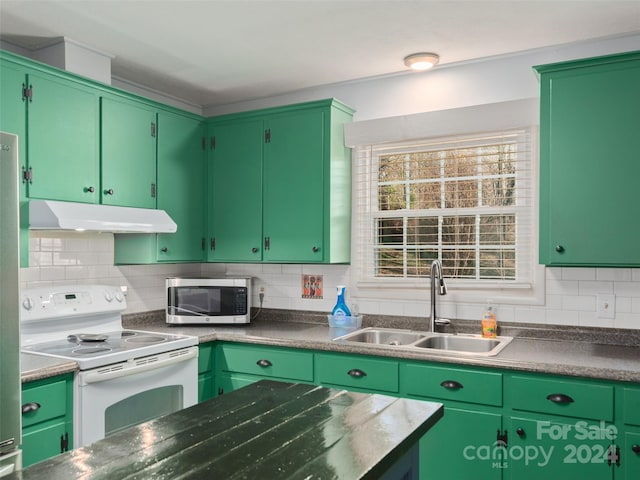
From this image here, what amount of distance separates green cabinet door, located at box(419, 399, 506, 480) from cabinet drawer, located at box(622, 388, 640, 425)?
0.52 meters

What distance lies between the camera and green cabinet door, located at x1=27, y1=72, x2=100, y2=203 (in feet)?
8.92

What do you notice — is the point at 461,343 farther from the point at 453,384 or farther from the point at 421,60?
the point at 421,60

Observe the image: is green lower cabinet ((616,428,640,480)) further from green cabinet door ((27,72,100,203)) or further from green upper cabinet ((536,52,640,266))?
green cabinet door ((27,72,100,203))

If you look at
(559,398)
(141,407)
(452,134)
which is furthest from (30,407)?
(452,134)

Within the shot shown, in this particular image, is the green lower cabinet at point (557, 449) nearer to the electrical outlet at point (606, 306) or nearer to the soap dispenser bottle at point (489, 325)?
the soap dispenser bottle at point (489, 325)

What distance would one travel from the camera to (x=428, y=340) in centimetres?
316

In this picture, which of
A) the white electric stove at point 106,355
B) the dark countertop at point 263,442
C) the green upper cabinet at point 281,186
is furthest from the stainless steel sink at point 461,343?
the dark countertop at point 263,442

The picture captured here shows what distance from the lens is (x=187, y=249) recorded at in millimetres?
3680

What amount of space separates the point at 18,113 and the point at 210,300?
62.0 inches

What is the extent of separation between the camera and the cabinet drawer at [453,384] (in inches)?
101

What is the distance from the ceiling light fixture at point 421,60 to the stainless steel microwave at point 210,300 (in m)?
1.69

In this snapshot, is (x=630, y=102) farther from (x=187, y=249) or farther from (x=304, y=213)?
(x=187, y=249)

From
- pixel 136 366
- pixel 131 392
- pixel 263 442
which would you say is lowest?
pixel 131 392

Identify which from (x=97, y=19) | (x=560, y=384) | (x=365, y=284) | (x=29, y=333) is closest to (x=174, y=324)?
(x=29, y=333)
